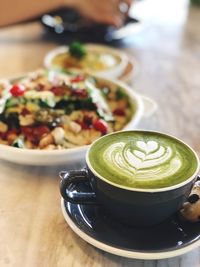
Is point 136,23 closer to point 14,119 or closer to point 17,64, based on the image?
point 17,64

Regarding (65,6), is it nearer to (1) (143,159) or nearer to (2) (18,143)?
(2) (18,143)

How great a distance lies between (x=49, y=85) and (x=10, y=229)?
1.29ft

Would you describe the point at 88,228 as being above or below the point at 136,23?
above

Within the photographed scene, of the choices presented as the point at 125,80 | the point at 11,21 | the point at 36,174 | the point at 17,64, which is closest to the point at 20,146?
the point at 36,174

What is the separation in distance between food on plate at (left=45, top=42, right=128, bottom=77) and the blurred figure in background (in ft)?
0.89

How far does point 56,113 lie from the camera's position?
91cm

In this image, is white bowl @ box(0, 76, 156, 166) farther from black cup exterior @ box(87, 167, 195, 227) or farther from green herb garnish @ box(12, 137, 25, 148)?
black cup exterior @ box(87, 167, 195, 227)

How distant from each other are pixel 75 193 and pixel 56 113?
11.4 inches

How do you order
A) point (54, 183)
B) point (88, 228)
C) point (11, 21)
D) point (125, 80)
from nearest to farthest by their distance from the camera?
1. point (88, 228)
2. point (54, 183)
3. point (125, 80)
4. point (11, 21)

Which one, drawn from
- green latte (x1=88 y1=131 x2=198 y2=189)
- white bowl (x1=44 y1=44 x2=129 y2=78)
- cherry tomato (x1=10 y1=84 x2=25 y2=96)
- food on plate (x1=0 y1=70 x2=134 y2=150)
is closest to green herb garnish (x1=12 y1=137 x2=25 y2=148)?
food on plate (x1=0 y1=70 x2=134 y2=150)

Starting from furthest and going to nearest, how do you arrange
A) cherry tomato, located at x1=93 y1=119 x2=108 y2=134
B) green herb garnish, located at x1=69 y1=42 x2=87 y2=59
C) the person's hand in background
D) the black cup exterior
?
the person's hand in background < green herb garnish, located at x1=69 y1=42 x2=87 y2=59 < cherry tomato, located at x1=93 y1=119 x2=108 y2=134 < the black cup exterior

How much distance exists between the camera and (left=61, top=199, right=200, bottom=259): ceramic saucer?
0.58 metres

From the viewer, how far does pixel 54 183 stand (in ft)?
2.70

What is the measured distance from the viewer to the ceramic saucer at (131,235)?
58cm
